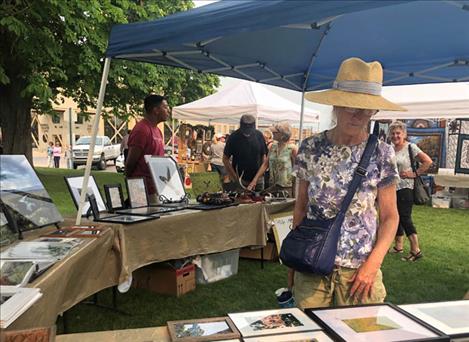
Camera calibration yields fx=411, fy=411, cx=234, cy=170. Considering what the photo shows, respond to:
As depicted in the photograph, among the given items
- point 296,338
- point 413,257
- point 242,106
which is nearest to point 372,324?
point 296,338

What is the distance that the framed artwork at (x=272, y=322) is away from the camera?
1.23 m

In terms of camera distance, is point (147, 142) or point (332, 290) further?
point (147, 142)

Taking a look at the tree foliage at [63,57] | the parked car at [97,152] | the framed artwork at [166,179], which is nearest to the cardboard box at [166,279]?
the framed artwork at [166,179]

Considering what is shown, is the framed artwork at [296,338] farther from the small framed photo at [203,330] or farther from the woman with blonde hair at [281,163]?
the woman with blonde hair at [281,163]

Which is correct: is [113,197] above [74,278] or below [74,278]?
above

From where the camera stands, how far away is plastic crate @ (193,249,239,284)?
153 inches

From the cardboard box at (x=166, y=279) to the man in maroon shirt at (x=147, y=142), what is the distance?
0.66 m

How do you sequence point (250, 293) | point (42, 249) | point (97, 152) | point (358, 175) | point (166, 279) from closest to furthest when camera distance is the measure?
point (358, 175)
point (42, 249)
point (166, 279)
point (250, 293)
point (97, 152)

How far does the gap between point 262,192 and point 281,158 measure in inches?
28.0

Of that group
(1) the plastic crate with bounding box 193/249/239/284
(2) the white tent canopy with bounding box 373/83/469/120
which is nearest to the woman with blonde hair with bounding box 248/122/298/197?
(1) the plastic crate with bounding box 193/249/239/284

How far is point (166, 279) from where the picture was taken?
142 inches

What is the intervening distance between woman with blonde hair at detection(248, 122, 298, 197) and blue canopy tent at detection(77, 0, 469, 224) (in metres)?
0.61

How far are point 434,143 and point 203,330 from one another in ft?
33.1

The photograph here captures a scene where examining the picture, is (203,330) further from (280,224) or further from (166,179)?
(280,224)
